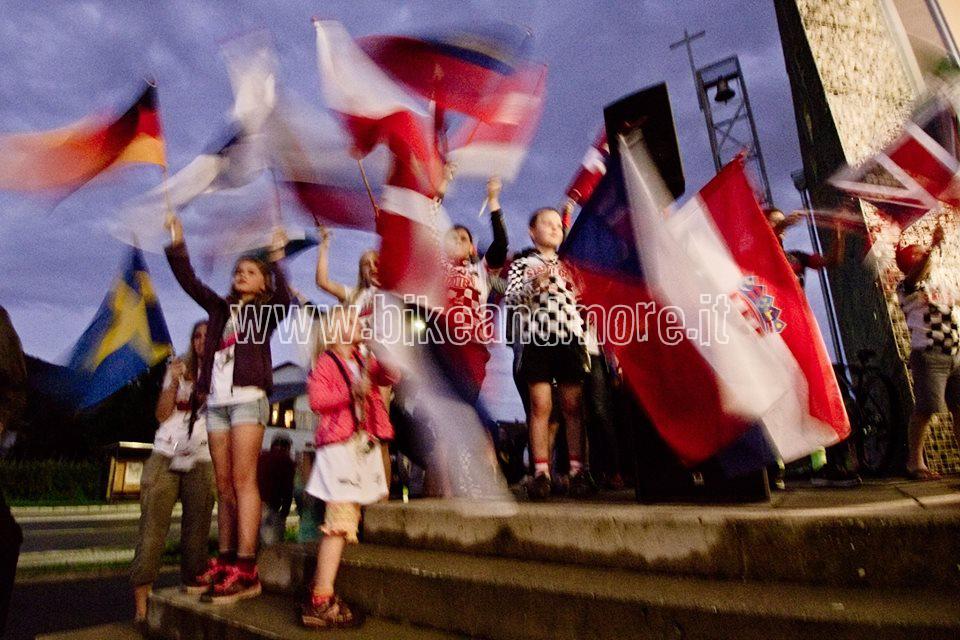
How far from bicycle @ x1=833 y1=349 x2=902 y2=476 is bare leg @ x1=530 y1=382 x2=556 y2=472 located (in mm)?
2834

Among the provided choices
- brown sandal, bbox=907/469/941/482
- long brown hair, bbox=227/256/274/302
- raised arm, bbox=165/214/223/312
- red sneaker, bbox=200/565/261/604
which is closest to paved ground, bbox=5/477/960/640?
brown sandal, bbox=907/469/941/482

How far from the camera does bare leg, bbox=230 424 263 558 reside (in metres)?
2.75

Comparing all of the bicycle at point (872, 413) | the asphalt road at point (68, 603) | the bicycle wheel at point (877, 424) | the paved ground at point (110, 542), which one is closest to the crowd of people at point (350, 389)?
the paved ground at point (110, 542)

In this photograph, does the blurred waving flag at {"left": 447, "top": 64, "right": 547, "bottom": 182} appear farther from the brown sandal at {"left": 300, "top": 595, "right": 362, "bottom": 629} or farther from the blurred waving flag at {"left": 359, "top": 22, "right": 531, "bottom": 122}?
the brown sandal at {"left": 300, "top": 595, "right": 362, "bottom": 629}

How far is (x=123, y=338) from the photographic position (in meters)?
4.77

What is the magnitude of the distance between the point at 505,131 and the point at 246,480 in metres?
2.53

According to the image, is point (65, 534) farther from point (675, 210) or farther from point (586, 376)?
point (675, 210)

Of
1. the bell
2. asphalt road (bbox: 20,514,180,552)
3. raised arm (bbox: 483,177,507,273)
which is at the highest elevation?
the bell

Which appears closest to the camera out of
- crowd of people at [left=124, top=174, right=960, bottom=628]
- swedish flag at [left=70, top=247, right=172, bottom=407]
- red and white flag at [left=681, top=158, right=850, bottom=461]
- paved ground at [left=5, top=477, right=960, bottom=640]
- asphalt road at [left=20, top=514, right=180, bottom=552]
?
paved ground at [left=5, top=477, right=960, bottom=640]

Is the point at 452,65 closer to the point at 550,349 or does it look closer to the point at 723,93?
the point at 550,349

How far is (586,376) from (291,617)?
6.99 ft

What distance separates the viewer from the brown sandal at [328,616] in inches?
90.0

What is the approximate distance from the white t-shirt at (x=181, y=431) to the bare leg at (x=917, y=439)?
15.6ft

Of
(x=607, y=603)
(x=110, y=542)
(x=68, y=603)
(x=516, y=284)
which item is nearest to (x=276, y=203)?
(x=516, y=284)
